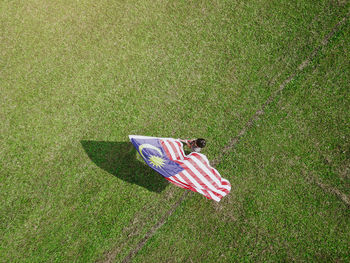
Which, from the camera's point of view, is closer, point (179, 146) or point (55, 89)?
point (179, 146)

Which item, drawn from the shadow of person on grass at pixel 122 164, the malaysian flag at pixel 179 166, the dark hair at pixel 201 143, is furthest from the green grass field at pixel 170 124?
the malaysian flag at pixel 179 166

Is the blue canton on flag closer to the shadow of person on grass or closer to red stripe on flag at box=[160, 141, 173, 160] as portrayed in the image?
red stripe on flag at box=[160, 141, 173, 160]

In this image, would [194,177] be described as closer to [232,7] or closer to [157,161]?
[157,161]

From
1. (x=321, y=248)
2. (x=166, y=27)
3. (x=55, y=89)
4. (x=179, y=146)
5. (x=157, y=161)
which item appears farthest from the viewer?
(x=166, y=27)

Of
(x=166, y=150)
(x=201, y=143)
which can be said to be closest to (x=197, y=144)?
(x=201, y=143)

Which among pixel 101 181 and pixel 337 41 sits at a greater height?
pixel 337 41

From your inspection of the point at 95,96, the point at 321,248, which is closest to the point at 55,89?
the point at 95,96

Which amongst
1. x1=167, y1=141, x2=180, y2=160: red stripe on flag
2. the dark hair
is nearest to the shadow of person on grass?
x1=167, y1=141, x2=180, y2=160: red stripe on flag
